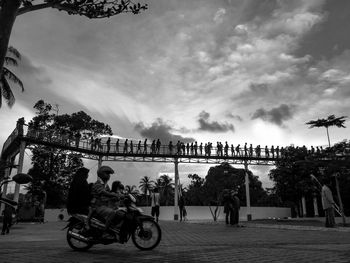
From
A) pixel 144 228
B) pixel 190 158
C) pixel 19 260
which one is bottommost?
pixel 19 260

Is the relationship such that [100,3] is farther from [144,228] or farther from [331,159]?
[331,159]

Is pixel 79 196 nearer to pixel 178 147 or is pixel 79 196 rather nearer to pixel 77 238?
pixel 77 238

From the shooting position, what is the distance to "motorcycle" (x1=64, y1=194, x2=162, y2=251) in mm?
6766

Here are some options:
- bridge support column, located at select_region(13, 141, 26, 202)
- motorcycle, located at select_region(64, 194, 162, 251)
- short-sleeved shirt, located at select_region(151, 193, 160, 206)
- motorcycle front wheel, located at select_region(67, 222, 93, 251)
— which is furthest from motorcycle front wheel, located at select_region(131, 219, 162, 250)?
bridge support column, located at select_region(13, 141, 26, 202)

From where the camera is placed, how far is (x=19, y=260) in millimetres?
5477

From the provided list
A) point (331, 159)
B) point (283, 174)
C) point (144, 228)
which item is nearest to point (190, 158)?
point (283, 174)

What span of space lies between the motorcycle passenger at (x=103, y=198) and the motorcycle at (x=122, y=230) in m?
0.11

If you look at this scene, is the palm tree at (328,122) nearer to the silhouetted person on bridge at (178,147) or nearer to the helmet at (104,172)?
the silhouetted person on bridge at (178,147)

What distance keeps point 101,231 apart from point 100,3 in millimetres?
4070

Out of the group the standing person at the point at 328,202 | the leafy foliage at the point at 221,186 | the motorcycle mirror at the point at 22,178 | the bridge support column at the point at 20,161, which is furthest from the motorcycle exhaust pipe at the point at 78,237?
the leafy foliage at the point at 221,186

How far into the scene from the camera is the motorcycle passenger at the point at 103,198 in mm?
6769

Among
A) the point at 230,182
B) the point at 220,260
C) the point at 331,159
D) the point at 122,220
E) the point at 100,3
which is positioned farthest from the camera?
the point at 230,182

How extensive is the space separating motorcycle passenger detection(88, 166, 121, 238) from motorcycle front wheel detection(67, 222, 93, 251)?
1.34ft

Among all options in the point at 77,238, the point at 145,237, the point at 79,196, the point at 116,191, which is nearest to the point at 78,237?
the point at 77,238
